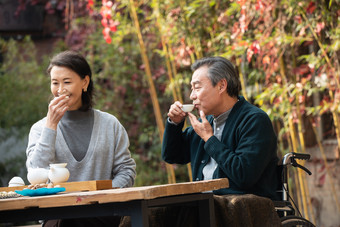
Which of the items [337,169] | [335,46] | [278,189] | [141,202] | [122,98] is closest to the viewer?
[141,202]

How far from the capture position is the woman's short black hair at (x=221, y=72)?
9.07 ft

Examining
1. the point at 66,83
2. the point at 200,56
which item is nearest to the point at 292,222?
the point at 66,83

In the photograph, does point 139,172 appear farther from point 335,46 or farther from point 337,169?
point 335,46

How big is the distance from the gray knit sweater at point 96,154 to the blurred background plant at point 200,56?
1.25 m

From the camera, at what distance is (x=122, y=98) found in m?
6.66

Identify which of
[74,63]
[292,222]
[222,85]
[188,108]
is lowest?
[292,222]

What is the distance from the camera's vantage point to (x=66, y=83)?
9.47ft

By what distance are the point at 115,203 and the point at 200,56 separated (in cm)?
286

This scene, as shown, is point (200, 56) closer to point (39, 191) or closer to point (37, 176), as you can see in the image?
point (37, 176)

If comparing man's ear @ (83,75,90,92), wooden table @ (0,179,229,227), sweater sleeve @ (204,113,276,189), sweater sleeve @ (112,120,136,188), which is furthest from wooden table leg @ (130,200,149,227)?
man's ear @ (83,75,90,92)

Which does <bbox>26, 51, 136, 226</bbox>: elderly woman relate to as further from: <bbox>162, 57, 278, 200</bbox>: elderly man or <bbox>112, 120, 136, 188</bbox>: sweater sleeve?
<bbox>162, 57, 278, 200</bbox>: elderly man

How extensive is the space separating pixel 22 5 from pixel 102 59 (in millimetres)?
1512

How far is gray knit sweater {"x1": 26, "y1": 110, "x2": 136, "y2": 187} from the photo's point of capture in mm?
2693

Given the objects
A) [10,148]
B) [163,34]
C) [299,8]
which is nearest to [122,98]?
[10,148]
